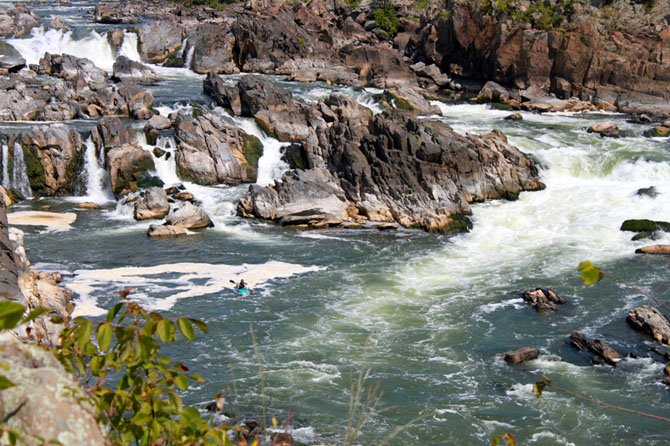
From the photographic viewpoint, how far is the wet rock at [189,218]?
32.5 meters

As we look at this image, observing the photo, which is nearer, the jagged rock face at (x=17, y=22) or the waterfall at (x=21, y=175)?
the waterfall at (x=21, y=175)

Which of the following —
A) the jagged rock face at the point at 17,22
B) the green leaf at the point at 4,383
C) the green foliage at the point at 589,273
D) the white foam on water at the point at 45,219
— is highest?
the jagged rock face at the point at 17,22

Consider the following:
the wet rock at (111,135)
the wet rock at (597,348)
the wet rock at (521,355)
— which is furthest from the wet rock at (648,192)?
the wet rock at (111,135)

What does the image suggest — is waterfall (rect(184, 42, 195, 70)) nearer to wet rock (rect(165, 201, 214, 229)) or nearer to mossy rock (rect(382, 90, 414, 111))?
mossy rock (rect(382, 90, 414, 111))

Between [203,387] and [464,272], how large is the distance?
12.7 m

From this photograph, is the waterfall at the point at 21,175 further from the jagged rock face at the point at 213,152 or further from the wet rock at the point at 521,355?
the wet rock at the point at 521,355

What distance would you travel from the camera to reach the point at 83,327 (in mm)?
5188

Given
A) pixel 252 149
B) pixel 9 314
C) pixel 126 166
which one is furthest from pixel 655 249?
pixel 9 314

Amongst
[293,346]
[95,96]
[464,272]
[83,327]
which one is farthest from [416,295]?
[95,96]

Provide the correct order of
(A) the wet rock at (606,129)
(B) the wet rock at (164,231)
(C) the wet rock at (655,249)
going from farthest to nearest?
(A) the wet rock at (606,129)
(B) the wet rock at (164,231)
(C) the wet rock at (655,249)

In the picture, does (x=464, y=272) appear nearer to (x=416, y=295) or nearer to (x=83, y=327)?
(x=416, y=295)

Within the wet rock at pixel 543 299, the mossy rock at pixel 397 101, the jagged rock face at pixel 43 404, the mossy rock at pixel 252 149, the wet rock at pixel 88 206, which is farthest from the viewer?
the mossy rock at pixel 397 101

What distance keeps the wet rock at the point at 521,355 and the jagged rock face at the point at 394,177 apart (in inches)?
504

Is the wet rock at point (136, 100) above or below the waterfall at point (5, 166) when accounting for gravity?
above
